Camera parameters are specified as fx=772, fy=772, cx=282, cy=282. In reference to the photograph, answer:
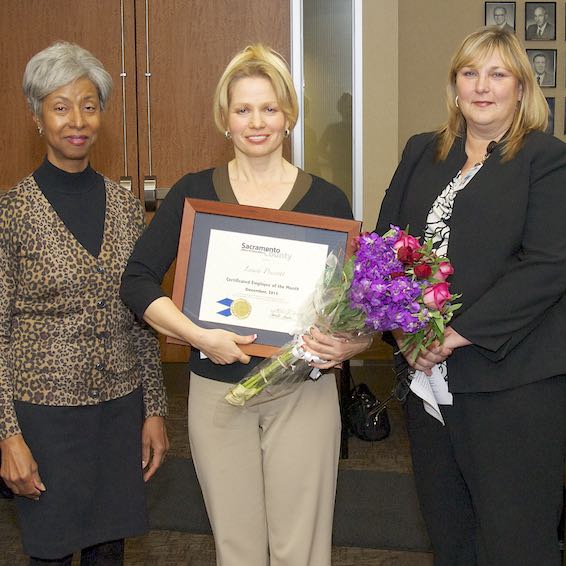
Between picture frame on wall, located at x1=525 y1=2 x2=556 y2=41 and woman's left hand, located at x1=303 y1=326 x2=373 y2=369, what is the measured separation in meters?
4.48

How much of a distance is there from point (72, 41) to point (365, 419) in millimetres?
2928

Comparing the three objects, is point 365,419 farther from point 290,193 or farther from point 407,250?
point 407,250

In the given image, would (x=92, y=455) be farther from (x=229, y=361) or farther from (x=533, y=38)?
(x=533, y=38)

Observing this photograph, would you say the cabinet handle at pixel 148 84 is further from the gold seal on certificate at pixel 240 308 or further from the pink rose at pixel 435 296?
the pink rose at pixel 435 296

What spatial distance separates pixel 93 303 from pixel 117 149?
120 inches

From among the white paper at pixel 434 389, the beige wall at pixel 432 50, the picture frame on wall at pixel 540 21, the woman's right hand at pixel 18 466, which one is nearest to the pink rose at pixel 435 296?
the white paper at pixel 434 389

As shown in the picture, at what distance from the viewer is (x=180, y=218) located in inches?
76.7

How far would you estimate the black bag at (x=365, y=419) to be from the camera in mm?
4527

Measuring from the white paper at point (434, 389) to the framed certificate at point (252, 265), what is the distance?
15.9 inches

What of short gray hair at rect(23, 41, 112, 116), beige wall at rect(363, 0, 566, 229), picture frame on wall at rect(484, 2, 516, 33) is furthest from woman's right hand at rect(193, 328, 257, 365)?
picture frame on wall at rect(484, 2, 516, 33)

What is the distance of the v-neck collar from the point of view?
1941 mm

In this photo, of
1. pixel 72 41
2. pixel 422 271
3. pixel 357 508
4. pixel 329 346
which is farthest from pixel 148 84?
pixel 422 271

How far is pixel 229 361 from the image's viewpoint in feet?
6.01

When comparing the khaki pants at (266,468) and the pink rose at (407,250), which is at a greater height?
the pink rose at (407,250)
